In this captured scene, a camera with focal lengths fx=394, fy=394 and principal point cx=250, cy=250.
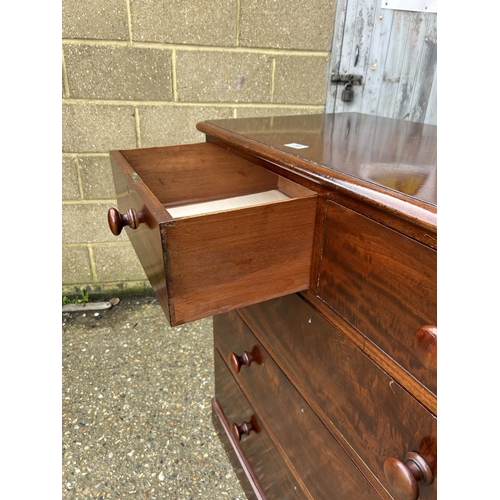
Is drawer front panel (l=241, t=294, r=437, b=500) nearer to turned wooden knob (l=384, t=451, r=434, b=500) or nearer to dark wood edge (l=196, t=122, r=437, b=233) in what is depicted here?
turned wooden knob (l=384, t=451, r=434, b=500)

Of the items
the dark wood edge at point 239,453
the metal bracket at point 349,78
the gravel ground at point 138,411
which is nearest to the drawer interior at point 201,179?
the dark wood edge at point 239,453

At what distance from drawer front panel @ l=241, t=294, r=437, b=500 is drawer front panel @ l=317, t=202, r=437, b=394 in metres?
0.05

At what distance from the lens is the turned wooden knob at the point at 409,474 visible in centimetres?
45

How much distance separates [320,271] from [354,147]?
248mm

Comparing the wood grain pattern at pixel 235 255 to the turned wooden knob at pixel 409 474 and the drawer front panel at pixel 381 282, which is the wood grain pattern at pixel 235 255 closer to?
the drawer front panel at pixel 381 282

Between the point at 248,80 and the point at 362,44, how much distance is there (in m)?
0.47

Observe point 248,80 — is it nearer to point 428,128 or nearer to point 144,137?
point 144,137

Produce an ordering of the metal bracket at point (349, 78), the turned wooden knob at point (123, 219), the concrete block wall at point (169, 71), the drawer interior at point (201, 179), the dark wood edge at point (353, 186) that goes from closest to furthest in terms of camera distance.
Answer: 1. the dark wood edge at point (353, 186)
2. the turned wooden knob at point (123, 219)
3. the drawer interior at point (201, 179)
4. the concrete block wall at point (169, 71)
5. the metal bracket at point (349, 78)

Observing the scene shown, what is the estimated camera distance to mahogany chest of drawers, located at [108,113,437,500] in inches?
18.0

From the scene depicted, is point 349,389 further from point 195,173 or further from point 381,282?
point 195,173

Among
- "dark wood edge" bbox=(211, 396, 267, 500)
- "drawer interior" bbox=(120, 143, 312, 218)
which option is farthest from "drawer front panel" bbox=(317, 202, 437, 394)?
"dark wood edge" bbox=(211, 396, 267, 500)

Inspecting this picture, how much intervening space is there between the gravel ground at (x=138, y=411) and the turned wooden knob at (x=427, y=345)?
0.93 metres

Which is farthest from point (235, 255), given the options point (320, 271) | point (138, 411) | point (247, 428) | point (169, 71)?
point (169, 71)

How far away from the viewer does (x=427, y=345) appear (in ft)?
1.34
